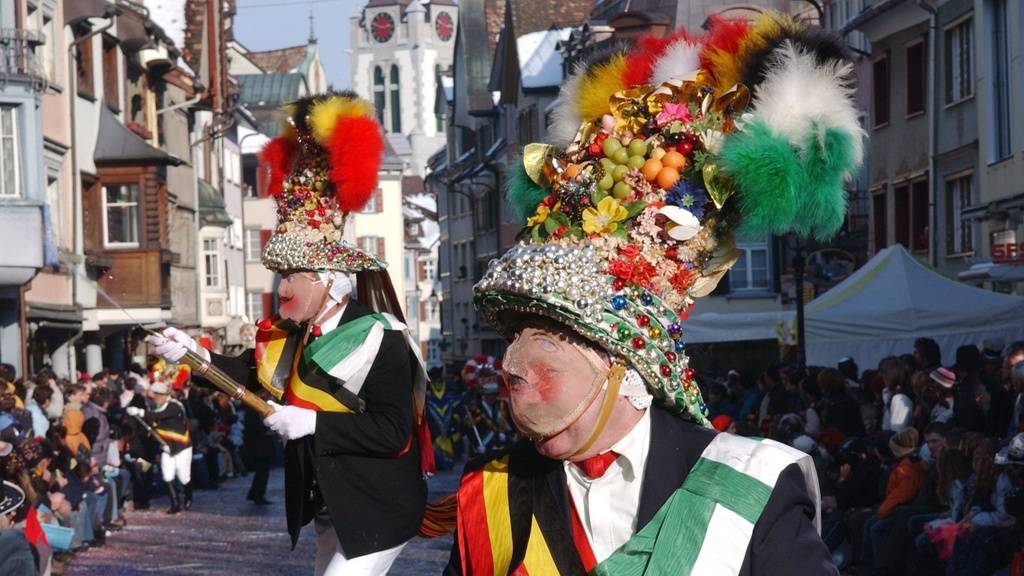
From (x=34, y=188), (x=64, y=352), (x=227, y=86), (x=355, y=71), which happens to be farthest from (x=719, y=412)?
(x=355, y=71)

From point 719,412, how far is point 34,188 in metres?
12.7

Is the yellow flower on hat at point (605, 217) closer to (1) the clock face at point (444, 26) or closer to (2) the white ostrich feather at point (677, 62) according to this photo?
(2) the white ostrich feather at point (677, 62)

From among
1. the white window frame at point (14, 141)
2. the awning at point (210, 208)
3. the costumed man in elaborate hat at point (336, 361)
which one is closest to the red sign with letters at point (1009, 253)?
the costumed man in elaborate hat at point (336, 361)

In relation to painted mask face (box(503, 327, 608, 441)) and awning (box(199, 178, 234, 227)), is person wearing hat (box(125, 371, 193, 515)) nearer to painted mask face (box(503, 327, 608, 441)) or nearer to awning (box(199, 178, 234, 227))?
painted mask face (box(503, 327, 608, 441))

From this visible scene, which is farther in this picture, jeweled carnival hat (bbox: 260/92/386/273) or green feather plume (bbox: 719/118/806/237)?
jeweled carnival hat (bbox: 260/92/386/273)

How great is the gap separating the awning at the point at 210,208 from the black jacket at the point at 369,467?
41708 millimetres

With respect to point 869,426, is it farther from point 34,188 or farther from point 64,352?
point 64,352

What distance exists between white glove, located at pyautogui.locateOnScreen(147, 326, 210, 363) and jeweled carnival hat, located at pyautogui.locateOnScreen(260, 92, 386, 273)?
1.85 feet

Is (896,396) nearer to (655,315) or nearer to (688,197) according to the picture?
(688,197)

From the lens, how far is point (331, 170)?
7.74 metres

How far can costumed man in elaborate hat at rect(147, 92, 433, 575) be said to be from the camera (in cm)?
700

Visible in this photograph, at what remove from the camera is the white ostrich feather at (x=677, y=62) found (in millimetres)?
4219

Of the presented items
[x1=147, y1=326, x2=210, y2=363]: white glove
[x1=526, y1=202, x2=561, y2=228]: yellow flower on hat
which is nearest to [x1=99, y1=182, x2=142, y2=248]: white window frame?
[x1=147, y1=326, x2=210, y2=363]: white glove

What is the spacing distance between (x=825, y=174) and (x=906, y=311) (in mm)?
13535
